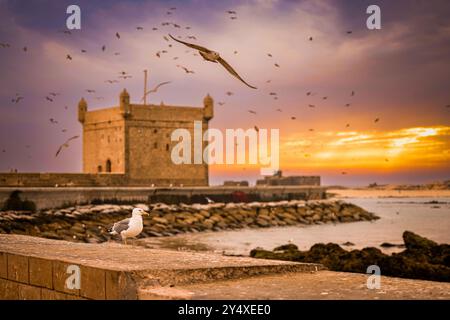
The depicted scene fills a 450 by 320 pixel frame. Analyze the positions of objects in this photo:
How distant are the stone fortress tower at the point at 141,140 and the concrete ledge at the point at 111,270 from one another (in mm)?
32163

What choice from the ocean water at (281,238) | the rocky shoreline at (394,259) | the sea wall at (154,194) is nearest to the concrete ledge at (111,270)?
the rocky shoreline at (394,259)

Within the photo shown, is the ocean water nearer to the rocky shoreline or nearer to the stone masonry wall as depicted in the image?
the rocky shoreline

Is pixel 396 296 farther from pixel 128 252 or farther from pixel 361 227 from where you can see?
pixel 361 227

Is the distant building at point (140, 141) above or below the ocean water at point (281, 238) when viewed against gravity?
above

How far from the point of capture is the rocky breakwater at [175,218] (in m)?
22.3

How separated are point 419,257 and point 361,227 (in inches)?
917

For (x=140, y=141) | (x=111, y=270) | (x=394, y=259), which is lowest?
(x=394, y=259)

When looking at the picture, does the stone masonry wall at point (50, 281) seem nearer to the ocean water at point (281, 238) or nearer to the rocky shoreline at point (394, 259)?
the rocky shoreline at point (394, 259)

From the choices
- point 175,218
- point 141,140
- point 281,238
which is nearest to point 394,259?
point 281,238

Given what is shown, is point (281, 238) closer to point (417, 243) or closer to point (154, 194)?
point (154, 194)

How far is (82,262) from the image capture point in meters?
5.30

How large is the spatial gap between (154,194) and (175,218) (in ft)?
16.1

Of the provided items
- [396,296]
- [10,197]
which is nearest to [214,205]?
[10,197]

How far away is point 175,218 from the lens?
1160 inches
